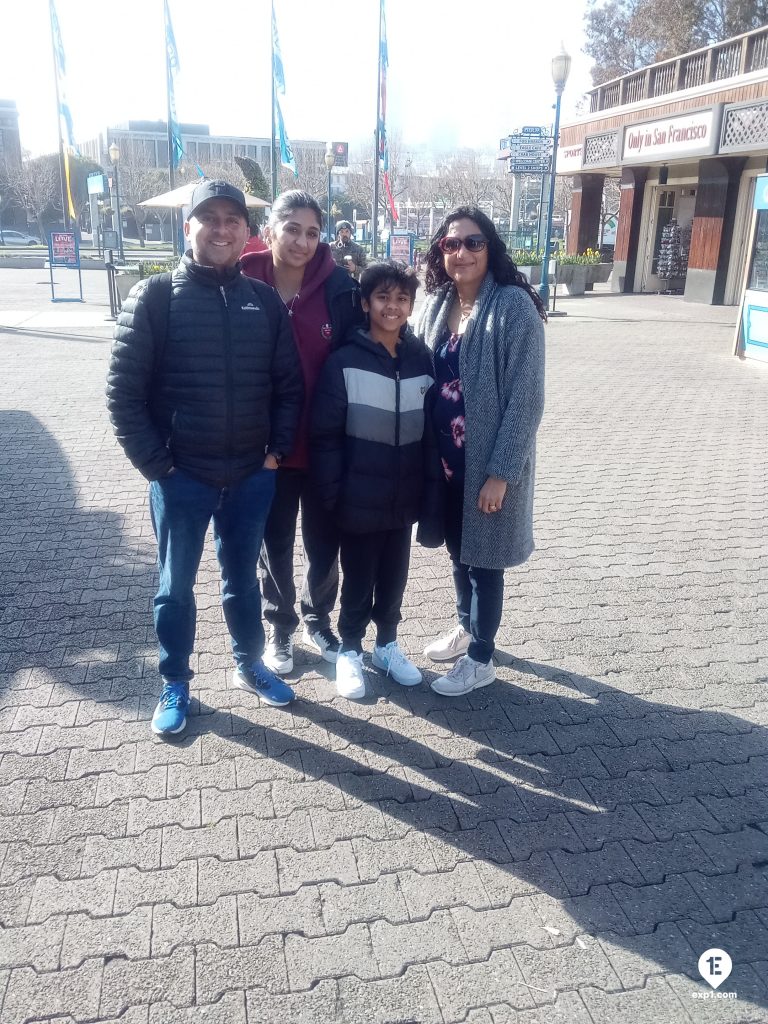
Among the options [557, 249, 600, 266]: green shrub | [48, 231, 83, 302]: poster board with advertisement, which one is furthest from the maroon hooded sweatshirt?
[557, 249, 600, 266]: green shrub

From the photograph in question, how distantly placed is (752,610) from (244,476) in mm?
2829

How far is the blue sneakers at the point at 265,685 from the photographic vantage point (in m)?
3.49

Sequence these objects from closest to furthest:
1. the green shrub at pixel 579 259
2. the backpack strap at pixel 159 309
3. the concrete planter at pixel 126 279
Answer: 1. the backpack strap at pixel 159 309
2. the concrete planter at pixel 126 279
3. the green shrub at pixel 579 259

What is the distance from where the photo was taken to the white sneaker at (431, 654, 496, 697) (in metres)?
3.60

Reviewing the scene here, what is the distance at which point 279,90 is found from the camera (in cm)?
2481

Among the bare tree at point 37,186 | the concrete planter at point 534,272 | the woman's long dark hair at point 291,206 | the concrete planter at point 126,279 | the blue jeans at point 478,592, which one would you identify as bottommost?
the blue jeans at point 478,592

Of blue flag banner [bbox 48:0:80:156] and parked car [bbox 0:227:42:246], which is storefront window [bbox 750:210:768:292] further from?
parked car [bbox 0:227:42:246]

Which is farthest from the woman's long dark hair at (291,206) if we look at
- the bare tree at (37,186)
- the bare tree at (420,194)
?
the bare tree at (37,186)

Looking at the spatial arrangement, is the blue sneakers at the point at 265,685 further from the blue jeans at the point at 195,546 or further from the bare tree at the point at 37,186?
the bare tree at the point at 37,186

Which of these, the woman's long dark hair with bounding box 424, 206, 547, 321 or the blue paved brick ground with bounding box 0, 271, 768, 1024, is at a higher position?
the woman's long dark hair with bounding box 424, 206, 547, 321

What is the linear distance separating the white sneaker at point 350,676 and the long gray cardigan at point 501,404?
709mm

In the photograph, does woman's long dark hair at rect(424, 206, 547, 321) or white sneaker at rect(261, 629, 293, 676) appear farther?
white sneaker at rect(261, 629, 293, 676)

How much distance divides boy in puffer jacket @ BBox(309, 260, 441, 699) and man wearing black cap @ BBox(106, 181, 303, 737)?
6.4 inches

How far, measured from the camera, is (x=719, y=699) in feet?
11.9
